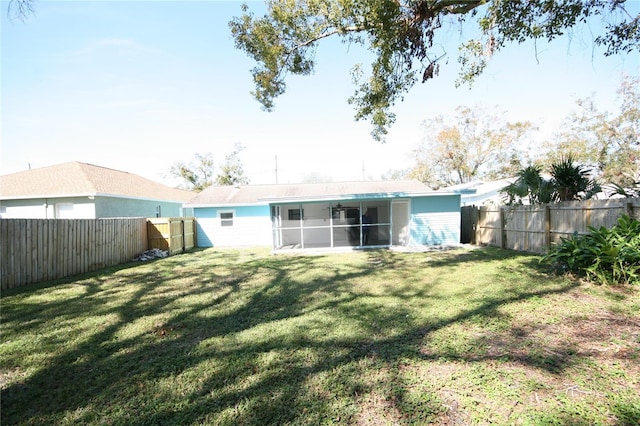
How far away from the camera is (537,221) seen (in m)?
9.36

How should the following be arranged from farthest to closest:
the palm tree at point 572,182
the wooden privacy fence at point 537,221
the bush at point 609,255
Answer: the palm tree at point 572,182 < the wooden privacy fence at point 537,221 < the bush at point 609,255

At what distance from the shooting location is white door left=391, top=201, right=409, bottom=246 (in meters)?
13.9

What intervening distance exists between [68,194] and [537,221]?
18.8 m

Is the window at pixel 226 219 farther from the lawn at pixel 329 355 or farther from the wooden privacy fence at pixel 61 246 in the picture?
the lawn at pixel 329 355

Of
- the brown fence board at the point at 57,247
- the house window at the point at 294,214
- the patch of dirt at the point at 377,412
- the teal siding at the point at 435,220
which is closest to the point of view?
the patch of dirt at the point at 377,412

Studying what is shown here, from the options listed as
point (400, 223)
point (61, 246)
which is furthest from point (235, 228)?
point (61, 246)

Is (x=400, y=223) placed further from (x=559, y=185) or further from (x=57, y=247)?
(x=57, y=247)

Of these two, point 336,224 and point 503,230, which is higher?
point 336,224

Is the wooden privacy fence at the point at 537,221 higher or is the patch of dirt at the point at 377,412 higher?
the wooden privacy fence at the point at 537,221

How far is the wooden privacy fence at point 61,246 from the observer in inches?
264

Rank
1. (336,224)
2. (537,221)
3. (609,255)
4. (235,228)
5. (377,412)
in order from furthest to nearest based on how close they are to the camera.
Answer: (235,228)
(336,224)
(537,221)
(609,255)
(377,412)

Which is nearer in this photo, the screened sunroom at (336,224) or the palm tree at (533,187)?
the palm tree at (533,187)

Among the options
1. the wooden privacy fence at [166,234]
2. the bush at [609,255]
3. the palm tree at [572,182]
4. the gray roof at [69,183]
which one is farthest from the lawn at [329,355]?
the gray roof at [69,183]

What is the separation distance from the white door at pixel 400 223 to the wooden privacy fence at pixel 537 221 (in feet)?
9.69
